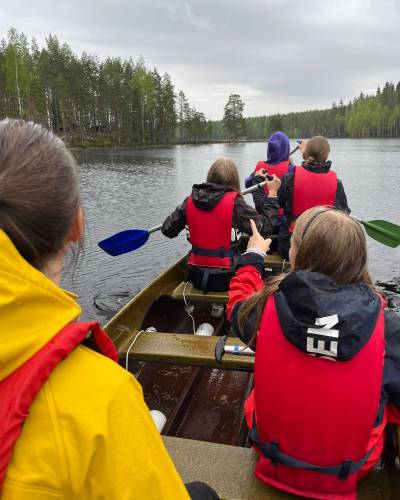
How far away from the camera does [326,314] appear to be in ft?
4.69

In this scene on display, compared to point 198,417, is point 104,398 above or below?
above

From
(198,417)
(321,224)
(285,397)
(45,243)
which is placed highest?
(45,243)

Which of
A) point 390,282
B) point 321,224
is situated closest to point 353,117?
point 390,282

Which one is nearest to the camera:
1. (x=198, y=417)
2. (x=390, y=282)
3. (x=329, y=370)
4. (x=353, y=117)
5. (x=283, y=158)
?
(x=329, y=370)

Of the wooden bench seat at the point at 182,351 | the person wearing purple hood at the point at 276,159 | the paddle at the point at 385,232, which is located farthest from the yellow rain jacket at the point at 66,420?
the person wearing purple hood at the point at 276,159

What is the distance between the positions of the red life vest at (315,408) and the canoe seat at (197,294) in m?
2.30

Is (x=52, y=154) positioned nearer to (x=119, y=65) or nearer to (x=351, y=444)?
(x=351, y=444)

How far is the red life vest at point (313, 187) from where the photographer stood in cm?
484

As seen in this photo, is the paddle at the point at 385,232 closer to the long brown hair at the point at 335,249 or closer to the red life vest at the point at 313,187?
the red life vest at the point at 313,187

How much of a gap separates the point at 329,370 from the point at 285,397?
0.69 feet

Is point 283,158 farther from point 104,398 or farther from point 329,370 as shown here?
point 104,398

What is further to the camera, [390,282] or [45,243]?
[390,282]

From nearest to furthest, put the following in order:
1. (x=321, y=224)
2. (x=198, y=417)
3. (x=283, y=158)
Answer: (x=321, y=224) → (x=198, y=417) → (x=283, y=158)

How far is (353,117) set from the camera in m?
101
